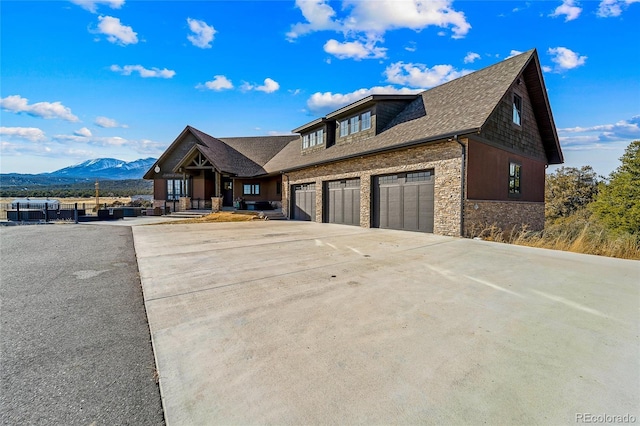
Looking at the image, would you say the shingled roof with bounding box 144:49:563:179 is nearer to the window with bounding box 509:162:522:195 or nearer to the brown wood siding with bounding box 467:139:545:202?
the brown wood siding with bounding box 467:139:545:202

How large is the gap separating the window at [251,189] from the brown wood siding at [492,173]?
18.9 m

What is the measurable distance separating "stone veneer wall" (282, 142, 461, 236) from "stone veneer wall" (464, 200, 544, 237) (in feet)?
1.85

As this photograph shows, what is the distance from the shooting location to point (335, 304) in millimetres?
3846

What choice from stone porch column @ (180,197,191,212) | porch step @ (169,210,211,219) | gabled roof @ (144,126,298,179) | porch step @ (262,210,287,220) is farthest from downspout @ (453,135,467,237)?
stone porch column @ (180,197,191,212)

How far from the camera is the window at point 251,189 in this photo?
25328mm

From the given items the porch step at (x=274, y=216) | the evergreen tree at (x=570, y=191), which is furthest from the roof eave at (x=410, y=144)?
the evergreen tree at (x=570, y=191)

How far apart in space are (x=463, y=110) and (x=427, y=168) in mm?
2920

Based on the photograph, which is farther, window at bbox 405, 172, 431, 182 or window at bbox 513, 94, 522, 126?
window at bbox 513, 94, 522, 126

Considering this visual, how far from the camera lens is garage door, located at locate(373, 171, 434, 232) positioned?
37.8ft

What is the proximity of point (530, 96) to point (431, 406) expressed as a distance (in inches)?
683

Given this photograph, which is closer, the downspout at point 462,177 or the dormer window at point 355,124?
the downspout at point 462,177

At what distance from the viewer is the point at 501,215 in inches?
472

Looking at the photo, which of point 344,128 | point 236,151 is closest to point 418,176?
point 344,128

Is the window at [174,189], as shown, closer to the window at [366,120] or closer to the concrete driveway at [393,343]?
the window at [366,120]
